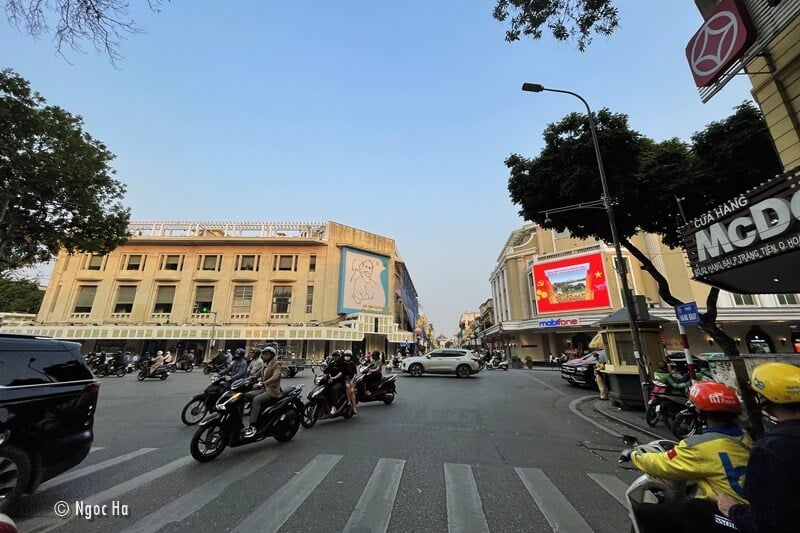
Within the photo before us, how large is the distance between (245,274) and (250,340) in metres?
7.09

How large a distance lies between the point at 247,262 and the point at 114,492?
3417 cm

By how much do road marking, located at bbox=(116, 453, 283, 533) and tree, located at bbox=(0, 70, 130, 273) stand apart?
15.6 metres

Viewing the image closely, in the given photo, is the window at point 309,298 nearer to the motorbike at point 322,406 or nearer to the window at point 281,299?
the window at point 281,299

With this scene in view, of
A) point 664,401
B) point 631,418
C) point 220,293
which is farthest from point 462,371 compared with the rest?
point 220,293

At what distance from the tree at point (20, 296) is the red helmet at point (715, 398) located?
56366mm

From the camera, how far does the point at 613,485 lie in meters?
4.27

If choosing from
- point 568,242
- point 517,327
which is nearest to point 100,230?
point 517,327

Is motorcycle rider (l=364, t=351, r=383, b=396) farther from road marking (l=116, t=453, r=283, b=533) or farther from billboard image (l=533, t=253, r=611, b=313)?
billboard image (l=533, t=253, r=611, b=313)

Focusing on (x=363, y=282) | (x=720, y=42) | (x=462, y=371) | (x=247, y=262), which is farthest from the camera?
(x=363, y=282)

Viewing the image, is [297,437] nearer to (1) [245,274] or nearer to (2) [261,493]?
(2) [261,493]

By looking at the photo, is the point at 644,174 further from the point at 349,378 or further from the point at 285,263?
the point at 285,263

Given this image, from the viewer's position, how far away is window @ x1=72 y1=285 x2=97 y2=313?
1305 inches

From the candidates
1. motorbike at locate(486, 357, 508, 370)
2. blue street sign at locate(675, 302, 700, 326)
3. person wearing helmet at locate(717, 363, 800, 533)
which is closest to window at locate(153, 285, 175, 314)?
motorbike at locate(486, 357, 508, 370)

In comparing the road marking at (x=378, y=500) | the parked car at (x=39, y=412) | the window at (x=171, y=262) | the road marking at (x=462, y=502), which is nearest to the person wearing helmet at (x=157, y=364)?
the parked car at (x=39, y=412)
